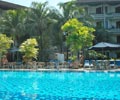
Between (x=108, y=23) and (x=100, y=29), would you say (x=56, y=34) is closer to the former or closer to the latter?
(x=100, y=29)

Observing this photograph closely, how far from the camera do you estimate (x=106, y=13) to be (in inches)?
1877

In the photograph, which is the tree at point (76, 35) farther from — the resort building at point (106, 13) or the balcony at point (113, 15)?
the balcony at point (113, 15)

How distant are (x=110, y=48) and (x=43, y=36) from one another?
34.7 ft

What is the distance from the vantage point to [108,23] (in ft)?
156

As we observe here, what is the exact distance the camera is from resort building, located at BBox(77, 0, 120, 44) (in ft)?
153

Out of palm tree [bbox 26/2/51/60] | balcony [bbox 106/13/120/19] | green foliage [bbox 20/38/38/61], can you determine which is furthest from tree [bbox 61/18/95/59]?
balcony [bbox 106/13/120/19]

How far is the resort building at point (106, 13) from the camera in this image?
4653 cm

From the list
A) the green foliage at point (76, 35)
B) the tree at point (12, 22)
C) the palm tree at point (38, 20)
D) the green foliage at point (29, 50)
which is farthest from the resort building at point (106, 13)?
the green foliage at point (29, 50)

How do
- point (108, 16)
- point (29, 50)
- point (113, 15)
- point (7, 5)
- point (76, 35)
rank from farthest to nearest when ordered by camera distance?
1. point (108, 16)
2. point (113, 15)
3. point (7, 5)
4. point (29, 50)
5. point (76, 35)

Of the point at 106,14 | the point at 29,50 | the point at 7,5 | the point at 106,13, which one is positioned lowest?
the point at 29,50

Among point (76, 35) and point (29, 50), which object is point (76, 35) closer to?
point (76, 35)

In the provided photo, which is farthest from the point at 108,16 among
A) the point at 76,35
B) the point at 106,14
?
the point at 76,35

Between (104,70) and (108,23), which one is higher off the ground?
(108,23)

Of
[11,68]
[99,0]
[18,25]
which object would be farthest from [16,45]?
[99,0]
